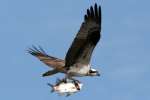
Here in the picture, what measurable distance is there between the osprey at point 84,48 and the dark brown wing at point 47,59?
557 mm

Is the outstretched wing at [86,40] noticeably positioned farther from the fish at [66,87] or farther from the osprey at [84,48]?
the fish at [66,87]

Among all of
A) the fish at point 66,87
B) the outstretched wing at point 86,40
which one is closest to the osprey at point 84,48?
the outstretched wing at point 86,40

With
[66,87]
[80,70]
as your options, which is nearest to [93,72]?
[80,70]

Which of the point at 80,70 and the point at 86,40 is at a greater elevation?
the point at 86,40

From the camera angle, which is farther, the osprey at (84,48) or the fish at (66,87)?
the osprey at (84,48)

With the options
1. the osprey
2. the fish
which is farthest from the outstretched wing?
the fish

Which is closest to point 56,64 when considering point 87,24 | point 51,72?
point 51,72

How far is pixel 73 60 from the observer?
14867 mm

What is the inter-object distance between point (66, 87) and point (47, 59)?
18.7 feet

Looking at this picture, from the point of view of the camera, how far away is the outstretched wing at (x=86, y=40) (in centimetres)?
1441

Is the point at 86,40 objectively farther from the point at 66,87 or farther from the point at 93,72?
the point at 66,87

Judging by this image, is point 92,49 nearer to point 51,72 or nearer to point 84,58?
point 84,58

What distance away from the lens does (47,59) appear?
57.8 ft

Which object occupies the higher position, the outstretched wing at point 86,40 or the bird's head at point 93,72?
the outstretched wing at point 86,40
